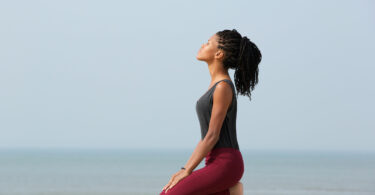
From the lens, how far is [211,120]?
3.50 m

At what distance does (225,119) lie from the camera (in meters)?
3.57

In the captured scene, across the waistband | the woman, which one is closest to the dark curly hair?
the woman

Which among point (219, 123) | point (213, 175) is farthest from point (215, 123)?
point (213, 175)

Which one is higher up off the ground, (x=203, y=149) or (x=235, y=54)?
(x=235, y=54)

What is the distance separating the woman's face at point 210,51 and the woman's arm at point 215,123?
0.82 feet

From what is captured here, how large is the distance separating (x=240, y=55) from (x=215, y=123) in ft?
1.54

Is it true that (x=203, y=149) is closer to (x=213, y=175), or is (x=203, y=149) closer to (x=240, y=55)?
(x=213, y=175)

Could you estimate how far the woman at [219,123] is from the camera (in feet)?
11.6

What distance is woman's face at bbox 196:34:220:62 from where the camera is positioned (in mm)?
3698

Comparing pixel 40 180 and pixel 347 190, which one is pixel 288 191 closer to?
pixel 347 190

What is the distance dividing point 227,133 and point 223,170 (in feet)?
0.74

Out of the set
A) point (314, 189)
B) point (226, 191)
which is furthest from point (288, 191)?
point (226, 191)

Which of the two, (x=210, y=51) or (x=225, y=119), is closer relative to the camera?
(x=225, y=119)

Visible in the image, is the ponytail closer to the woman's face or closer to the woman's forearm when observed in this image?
the woman's face
